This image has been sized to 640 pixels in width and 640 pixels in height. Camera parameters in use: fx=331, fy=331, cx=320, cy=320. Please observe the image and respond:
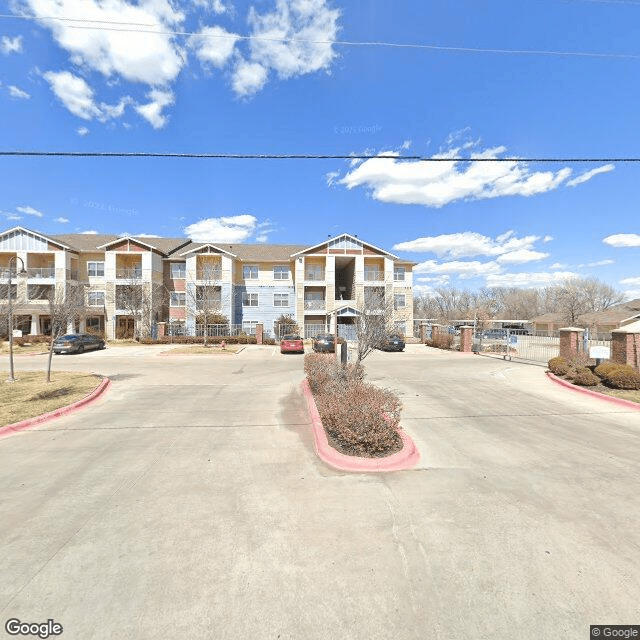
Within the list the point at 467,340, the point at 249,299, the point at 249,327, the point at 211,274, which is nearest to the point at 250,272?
the point at 249,299

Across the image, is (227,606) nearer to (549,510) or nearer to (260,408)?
(549,510)

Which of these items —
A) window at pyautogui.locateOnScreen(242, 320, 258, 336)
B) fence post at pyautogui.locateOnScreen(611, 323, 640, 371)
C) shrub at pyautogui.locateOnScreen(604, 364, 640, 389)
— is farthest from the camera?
window at pyautogui.locateOnScreen(242, 320, 258, 336)

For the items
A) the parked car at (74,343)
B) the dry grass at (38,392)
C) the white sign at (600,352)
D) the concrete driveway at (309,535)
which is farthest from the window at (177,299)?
the white sign at (600,352)

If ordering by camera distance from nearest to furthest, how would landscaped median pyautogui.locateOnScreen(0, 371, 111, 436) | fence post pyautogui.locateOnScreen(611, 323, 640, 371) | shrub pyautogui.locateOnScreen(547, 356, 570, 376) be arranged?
landscaped median pyautogui.locateOnScreen(0, 371, 111, 436) < fence post pyautogui.locateOnScreen(611, 323, 640, 371) < shrub pyautogui.locateOnScreen(547, 356, 570, 376)

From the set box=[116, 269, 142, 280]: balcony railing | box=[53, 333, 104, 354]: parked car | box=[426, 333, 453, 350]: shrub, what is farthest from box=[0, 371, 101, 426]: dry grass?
box=[426, 333, 453, 350]: shrub

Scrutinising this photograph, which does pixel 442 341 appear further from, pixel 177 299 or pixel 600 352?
pixel 177 299

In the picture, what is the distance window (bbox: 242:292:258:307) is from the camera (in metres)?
38.1

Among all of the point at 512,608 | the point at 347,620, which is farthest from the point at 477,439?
the point at 347,620

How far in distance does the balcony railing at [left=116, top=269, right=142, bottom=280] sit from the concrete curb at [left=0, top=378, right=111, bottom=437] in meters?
27.3

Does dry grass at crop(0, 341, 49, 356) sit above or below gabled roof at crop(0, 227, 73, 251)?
below

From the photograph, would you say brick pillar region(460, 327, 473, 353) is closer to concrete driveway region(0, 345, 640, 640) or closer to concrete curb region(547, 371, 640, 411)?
concrete curb region(547, 371, 640, 411)

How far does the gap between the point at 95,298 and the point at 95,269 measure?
3637 millimetres

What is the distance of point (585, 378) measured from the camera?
12391 mm

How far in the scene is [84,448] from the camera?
6465mm
